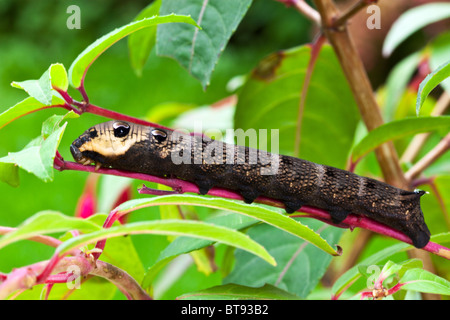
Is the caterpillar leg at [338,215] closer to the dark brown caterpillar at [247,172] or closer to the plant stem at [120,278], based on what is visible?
the dark brown caterpillar at [247,172]

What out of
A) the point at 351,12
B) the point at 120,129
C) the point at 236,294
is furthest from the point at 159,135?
the point at 351,12

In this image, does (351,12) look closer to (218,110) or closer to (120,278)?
(120,278)

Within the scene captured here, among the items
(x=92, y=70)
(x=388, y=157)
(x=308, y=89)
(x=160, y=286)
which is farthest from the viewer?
(x=92, y=70)

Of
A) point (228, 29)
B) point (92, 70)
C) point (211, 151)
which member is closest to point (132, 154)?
point (211, 151)

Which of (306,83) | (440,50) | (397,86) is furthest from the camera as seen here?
(397,86)

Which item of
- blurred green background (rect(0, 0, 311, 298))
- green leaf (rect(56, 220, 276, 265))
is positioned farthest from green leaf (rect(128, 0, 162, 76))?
blurred green background (rect(0, 0, 311, 298))

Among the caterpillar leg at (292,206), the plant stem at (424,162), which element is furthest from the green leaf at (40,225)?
the plant stem at (424,162)

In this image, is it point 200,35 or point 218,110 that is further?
point 218,110
